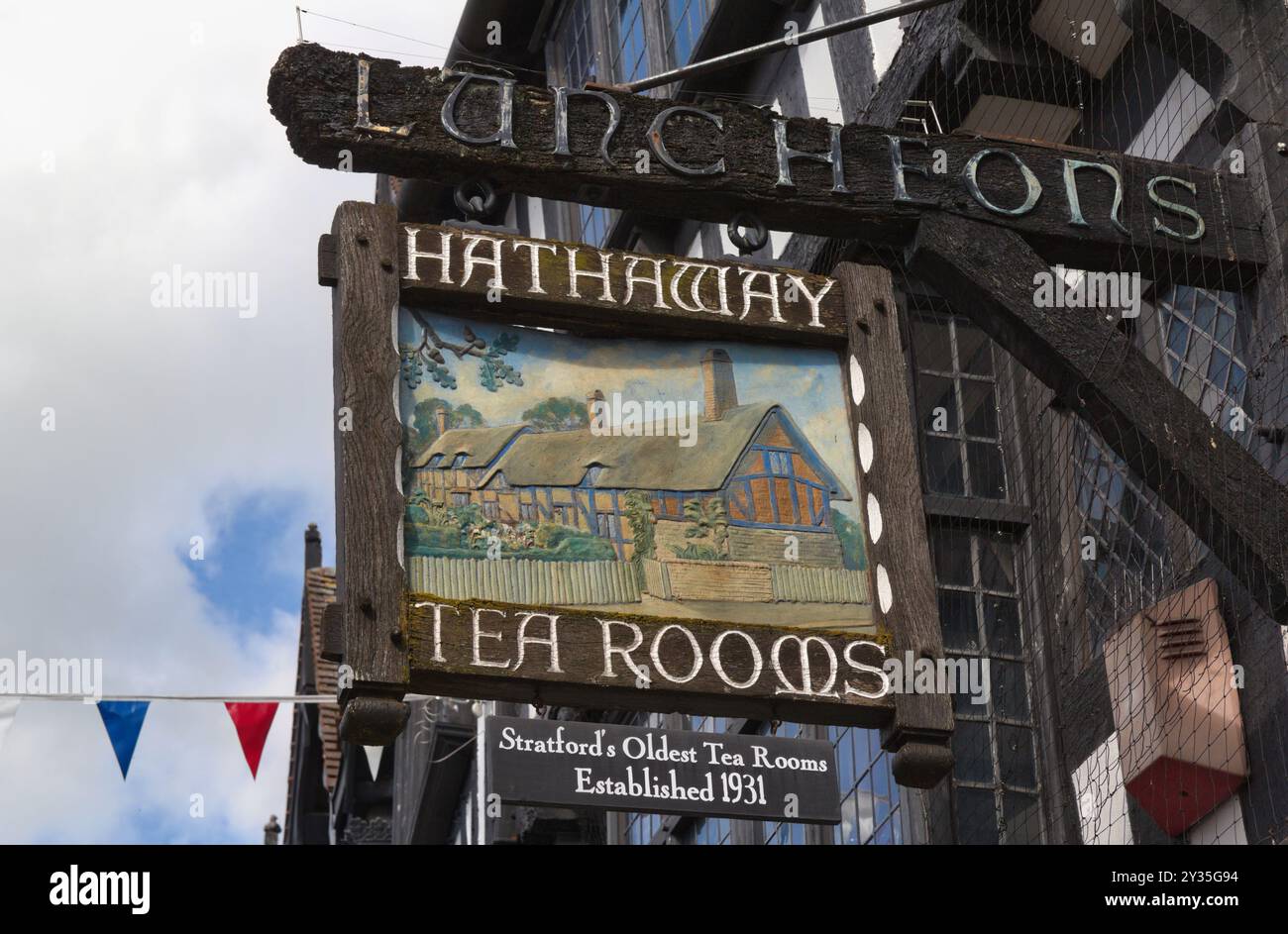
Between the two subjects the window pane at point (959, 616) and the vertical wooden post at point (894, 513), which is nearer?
the vertical wooden post at point (894, 513)

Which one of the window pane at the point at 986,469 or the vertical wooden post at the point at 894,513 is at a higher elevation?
the window pane at the point at 986,469

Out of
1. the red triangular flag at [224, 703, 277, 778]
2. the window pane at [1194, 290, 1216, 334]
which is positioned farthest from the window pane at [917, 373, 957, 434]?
the red triangular flag at [224, 703, 277, 778]

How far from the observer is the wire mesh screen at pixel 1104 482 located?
7.21 meters

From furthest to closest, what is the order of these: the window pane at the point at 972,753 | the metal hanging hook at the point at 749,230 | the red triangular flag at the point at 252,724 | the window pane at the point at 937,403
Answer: the red triangular flag at the point at 252,724 → the window pane at the point at 937,403 → the window pane at the point at 972,753 → the metal hanging hook at the point at 749,230

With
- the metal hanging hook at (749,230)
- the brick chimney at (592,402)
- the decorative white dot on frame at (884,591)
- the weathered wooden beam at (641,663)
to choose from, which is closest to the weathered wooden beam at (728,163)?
the metal hanging hook at (749,230)

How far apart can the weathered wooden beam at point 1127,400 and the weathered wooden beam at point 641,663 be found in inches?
48.1

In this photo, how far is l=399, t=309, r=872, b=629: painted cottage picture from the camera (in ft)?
18.3

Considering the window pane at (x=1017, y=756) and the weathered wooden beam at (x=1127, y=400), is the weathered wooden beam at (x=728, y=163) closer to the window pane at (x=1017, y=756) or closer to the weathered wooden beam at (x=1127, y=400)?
the weathered wooden beam at (x=1127, y=400)

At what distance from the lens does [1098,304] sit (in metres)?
7.06

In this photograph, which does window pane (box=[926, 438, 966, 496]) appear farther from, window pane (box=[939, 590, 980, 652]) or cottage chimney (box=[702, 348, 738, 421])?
cottage chimney (box=[702, 348, 738, 421])

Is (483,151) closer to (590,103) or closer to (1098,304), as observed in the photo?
(590,103)

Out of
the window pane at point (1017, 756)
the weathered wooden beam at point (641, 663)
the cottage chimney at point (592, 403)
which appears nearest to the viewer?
the weathered wooden beam at point (641, 663)

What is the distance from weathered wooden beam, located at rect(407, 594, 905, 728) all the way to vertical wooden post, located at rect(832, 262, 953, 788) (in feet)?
0.36

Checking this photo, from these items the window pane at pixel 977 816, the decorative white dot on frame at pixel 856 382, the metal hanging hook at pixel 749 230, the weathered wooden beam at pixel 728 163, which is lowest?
the window pane at pixel 977 816
